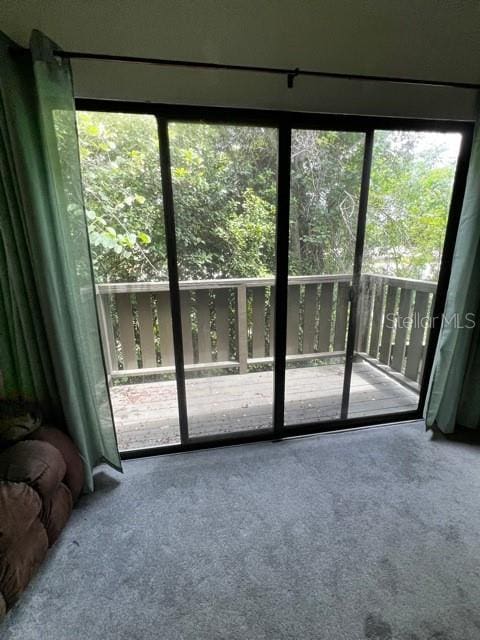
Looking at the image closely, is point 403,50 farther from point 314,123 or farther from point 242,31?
point 242,31

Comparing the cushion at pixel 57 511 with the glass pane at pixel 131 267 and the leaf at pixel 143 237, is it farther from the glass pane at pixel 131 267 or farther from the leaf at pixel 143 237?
the leaf at pixel 143 237

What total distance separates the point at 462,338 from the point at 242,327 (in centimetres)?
151

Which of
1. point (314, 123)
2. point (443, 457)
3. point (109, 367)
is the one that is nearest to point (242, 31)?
point (314, 123)

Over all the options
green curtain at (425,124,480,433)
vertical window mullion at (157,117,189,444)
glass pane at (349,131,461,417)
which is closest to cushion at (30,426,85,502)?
vertical window mullion at (157,117,189,444)

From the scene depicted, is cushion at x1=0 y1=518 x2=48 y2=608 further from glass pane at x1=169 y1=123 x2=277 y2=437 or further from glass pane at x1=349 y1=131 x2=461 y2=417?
glass pane at x1=349 y1=131 x2=461 y2=417

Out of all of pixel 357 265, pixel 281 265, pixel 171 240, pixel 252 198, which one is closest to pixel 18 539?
pixel 171 240

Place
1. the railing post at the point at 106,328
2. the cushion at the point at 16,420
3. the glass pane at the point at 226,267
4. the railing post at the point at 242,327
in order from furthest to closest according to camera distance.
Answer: the railing post at the point at 242,327
the railing post at the point at 106,328
the glass pane at the point at 226,267
the cushion at the point at 16,420

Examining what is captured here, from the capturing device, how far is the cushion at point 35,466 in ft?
3.85

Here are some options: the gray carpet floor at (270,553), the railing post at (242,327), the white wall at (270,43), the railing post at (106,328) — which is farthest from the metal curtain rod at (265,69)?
the gray carpet floor at (270,553)

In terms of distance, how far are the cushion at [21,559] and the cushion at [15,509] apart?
3 cm

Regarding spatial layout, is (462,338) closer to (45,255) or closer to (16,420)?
(45,255)

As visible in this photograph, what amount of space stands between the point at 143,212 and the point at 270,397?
1646 millimetres

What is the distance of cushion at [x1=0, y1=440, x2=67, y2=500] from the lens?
117cm

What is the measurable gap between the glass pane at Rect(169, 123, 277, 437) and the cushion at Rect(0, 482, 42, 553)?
3.26 ft
